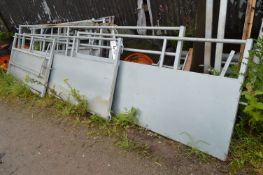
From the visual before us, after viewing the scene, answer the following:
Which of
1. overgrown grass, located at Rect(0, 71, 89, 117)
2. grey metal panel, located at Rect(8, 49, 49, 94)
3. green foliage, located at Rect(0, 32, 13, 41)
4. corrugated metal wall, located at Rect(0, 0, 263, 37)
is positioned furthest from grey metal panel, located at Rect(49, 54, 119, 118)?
green foliage, located at Rect(0, 32, 13, 41)

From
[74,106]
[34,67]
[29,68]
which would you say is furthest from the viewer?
[29,68]

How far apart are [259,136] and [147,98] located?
4.55ft

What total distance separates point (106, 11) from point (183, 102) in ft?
13.2

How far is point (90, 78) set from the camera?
431cm

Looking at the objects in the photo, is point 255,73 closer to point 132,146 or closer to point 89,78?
point 132,146

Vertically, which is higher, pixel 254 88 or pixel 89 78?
pixel 254 88

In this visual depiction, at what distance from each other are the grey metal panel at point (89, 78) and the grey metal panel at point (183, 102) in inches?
6.3

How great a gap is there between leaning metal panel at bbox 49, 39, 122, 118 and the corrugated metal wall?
5.13 ft

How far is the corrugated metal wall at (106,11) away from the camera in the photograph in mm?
4672

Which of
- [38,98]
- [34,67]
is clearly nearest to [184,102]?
[38,98]

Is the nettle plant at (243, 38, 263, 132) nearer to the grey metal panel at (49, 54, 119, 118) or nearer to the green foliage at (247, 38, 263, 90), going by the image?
the green foliage at (247, 38, 263, 90)

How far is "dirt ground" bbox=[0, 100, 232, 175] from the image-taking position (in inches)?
120

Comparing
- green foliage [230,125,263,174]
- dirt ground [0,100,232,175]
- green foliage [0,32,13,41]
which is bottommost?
dirt ground [0,100,232,175]

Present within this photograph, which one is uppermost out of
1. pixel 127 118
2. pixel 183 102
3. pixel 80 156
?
pixel 183 102
